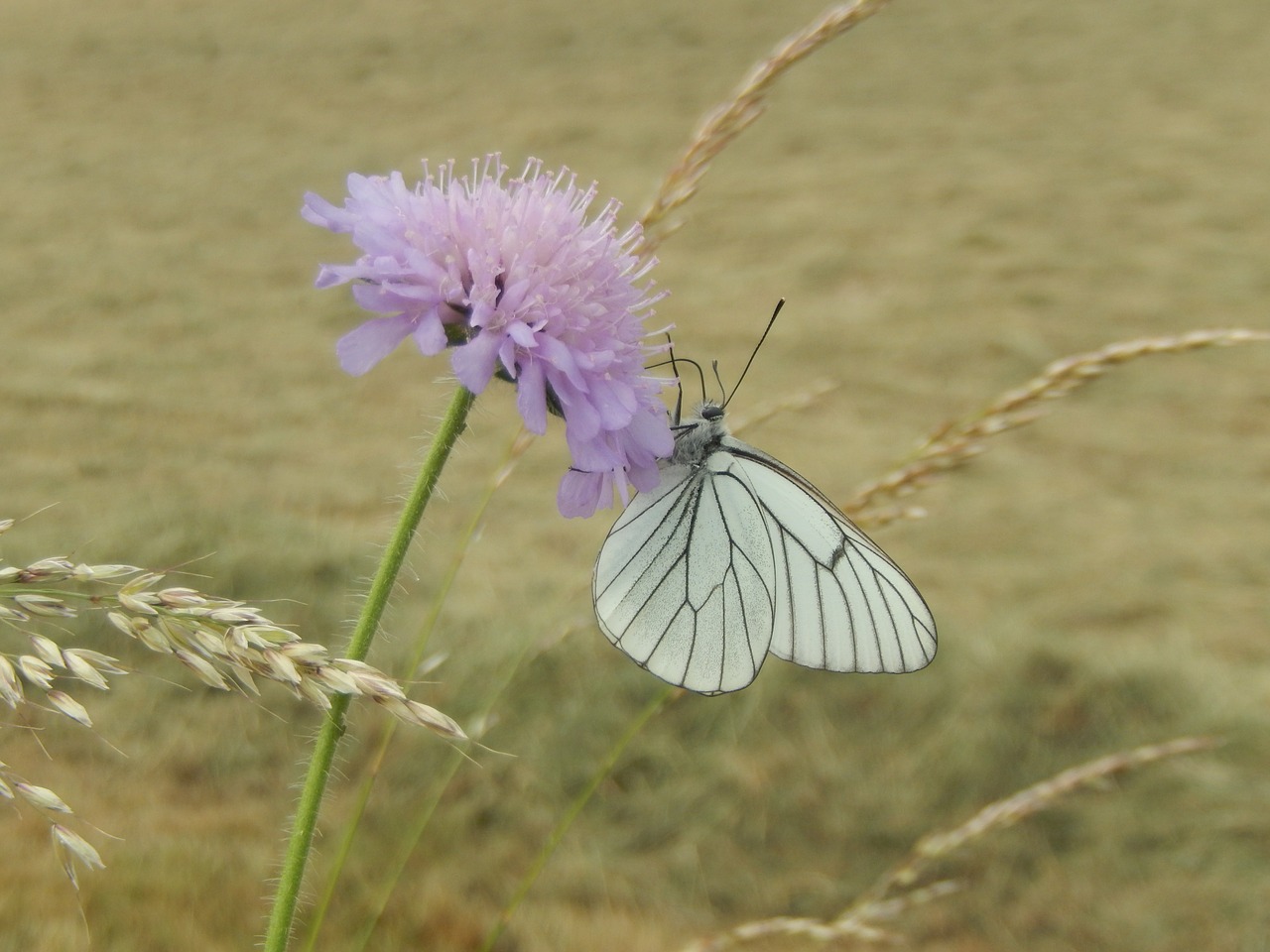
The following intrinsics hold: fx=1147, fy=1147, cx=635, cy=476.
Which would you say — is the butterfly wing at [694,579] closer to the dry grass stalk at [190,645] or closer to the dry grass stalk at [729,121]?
the dry grass stalk at [729,121]

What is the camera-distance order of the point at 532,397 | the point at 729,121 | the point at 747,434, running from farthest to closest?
the point at 747,434
the point at 729,121
the point at 532,397

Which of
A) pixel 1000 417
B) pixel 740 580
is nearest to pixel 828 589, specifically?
pixel 740 580

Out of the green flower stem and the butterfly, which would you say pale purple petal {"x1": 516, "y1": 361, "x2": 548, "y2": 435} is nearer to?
the green flower stem

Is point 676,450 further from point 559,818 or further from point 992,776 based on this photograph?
point 992,776

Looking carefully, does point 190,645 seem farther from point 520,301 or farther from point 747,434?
point 747,434

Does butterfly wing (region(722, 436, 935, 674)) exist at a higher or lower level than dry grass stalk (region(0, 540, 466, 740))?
lower

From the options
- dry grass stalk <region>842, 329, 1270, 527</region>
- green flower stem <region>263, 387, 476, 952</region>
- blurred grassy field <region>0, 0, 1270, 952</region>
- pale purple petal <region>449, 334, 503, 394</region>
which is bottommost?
blurred grassy field <region>0, 0, 1270, 952</region>

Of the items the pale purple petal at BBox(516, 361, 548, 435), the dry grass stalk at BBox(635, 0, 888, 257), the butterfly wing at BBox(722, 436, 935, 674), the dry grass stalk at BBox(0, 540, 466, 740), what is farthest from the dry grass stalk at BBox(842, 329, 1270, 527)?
the dry grass stalk at BBox(0, 540, 466, 740)

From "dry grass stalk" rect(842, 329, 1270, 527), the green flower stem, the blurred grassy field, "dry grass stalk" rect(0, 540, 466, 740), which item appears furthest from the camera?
the blurred grassy field
